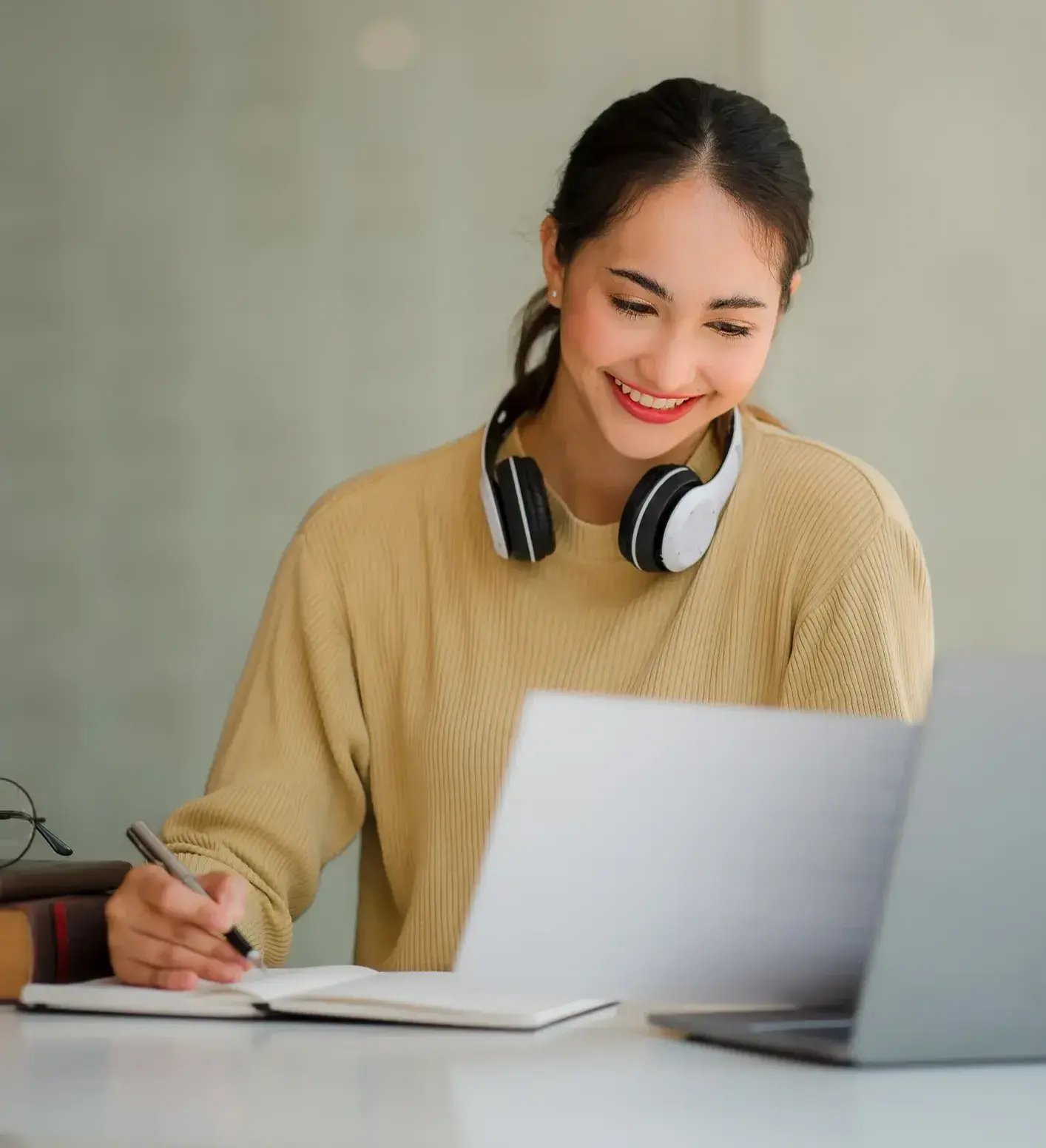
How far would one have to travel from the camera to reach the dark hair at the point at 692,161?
4.91ft

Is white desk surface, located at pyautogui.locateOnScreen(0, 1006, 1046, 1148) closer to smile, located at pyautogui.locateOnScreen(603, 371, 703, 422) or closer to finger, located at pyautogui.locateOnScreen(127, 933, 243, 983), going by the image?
finger, located at pyautogui.locateOnScreen(127, 933, 243, 983)

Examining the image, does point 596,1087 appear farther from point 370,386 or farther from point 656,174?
point 370,386

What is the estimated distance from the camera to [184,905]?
1.09m

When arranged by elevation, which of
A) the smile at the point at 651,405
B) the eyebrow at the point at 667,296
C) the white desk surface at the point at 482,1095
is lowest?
the white desk surface at the point at 482,1095

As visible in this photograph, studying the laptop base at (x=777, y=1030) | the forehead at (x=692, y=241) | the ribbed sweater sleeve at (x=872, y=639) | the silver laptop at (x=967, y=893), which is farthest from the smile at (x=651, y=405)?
the silver laptop at (x=967, y=893)

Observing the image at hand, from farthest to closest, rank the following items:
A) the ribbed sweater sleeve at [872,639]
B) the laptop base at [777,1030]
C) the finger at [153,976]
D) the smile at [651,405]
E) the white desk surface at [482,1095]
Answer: the smile at [651,405] → the ribbed sweater sleeve at [872,639] → the finger at [153,976] → the laptop base at [777,1030] → the white desk surface at [482,1095]

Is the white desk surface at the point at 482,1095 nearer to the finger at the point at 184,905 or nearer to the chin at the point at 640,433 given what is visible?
the finger at the point at 184,905


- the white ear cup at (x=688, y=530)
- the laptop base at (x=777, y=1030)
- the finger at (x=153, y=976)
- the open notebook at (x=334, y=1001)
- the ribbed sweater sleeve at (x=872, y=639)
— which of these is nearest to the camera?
the laptop base at (x=777, y=1030)

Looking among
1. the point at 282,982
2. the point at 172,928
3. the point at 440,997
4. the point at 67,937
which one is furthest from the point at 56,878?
the point at 440,997

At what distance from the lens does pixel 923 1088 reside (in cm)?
66

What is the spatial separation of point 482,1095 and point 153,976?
507 mm

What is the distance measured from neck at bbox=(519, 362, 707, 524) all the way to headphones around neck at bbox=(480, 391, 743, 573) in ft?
0.21

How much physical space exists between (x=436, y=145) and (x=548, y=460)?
116 centimetres

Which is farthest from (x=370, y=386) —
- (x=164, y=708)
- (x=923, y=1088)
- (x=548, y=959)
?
(x=923, y=1088)
